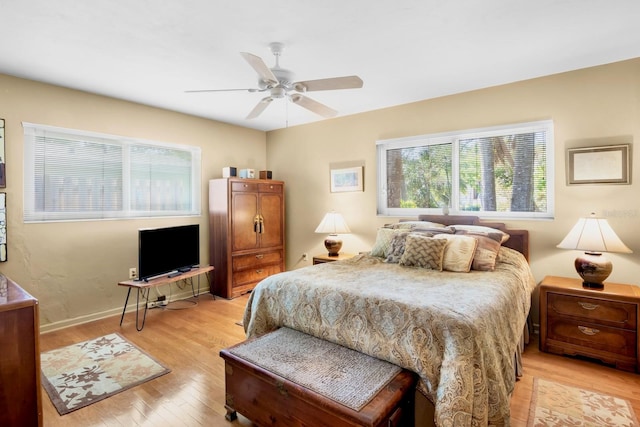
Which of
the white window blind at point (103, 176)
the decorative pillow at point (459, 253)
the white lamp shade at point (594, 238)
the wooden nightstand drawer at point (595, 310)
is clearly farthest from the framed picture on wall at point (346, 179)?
the wooden nightstand drawer at point (595, 310)

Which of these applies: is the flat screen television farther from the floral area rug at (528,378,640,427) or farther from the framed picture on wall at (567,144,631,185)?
the framed picture on wall at (567,144,631,185)

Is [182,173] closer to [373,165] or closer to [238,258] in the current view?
[238,258]

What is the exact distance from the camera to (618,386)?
7.50 ft

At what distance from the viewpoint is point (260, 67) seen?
7.02 ft

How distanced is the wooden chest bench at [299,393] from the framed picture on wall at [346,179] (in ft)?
8.73

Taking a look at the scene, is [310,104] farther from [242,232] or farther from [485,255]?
[242,232]

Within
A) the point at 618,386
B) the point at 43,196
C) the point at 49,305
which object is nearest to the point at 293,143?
the point at 43,196

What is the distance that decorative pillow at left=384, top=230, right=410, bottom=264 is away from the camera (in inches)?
124

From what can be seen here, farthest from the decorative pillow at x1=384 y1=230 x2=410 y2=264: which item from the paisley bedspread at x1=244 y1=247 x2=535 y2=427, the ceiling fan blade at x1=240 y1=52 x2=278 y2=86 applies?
the ceiling fan blade at x1=240 y1=52 x2=278 y2=86

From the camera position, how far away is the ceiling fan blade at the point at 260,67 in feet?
6.53

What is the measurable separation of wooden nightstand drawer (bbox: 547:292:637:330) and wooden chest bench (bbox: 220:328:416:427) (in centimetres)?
176

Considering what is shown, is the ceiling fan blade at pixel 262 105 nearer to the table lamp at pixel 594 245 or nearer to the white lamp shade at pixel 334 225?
the white lamp shade at pixel 334 225

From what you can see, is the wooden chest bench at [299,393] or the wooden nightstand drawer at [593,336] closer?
the wooden chest bench at [299,393]

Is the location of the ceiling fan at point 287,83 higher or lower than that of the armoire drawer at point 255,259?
higher
